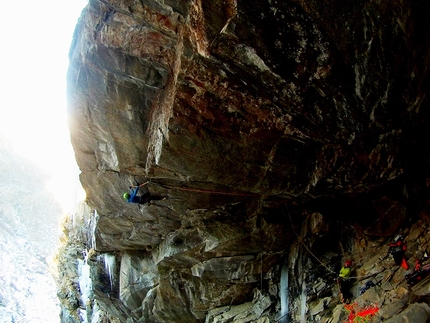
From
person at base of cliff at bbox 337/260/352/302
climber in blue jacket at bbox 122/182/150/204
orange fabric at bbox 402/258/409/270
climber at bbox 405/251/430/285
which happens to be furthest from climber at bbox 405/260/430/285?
climber in blue jacket at bbox 122/182/150/204

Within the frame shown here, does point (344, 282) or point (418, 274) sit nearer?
point (418, 274)

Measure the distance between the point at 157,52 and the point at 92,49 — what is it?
169 centimetres

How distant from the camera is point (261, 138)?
8.64 metres

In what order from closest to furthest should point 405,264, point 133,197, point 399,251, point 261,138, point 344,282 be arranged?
point 261,138 < point 405,264 < point 399,251 < point 133,197 < point 344,282

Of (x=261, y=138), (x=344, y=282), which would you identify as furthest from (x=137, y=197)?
(x=344, y=282)

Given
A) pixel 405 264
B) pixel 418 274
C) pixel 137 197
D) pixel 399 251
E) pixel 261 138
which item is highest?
pixel 137 197

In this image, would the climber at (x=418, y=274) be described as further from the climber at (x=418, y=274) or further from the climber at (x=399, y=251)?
the climber at (x=399, y=251)

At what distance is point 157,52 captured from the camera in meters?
7.86

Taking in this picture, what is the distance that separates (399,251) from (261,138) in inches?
215

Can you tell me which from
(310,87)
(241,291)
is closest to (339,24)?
(310,87)

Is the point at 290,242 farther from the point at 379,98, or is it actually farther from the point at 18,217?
the point at 18,217

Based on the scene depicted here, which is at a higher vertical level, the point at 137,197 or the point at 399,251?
the point at 137,197

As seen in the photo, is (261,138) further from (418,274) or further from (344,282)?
(344,282)

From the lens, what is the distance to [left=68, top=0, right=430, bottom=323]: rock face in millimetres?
6918
